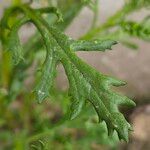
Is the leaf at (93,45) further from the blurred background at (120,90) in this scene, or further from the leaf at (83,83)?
the blurred background at (120,90)

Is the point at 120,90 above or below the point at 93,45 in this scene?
below

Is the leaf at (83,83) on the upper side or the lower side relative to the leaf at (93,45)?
lower

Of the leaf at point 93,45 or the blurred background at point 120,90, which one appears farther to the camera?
the blurred background at point 120,90

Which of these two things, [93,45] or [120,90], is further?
[120,90]

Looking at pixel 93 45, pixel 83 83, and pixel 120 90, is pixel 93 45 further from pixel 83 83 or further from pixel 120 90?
pixel 120 90

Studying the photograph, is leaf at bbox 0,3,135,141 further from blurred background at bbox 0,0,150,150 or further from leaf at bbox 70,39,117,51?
blurred background at bbox 0,0,150,150

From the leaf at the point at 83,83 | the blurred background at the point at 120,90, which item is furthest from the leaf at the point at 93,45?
the blurred background at the point at 120,90

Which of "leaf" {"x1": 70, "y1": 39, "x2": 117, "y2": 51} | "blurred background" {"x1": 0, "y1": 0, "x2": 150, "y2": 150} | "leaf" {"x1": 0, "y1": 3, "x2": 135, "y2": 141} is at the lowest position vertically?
"blurred background" {"x1": 0, "y1": 0, "x2": 150, "y2": 150}

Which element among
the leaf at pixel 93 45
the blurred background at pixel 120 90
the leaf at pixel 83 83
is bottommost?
the blurred background at pixel 120 90

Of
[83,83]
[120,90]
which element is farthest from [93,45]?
[120,90]

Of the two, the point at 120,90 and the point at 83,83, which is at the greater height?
the point at 83,83

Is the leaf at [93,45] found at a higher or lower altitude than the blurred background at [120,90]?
higher

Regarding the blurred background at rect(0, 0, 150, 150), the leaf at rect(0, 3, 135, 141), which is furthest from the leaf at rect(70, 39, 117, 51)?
the blurred background at rect(0, 0, 150, 150)
